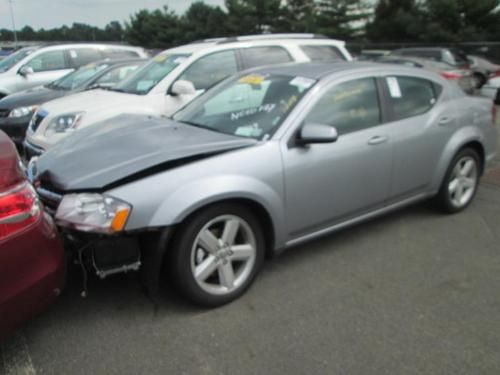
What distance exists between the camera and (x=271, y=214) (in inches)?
121

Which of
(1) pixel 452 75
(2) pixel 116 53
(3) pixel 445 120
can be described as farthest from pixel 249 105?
(1) pixel 452 75

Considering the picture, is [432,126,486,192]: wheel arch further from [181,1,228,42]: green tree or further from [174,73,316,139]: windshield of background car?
[181,1,228,42]: green tree

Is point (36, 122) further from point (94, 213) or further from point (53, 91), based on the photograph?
point (94, 213)

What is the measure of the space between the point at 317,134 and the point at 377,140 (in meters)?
0.77

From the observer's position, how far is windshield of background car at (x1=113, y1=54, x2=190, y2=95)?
242 inches

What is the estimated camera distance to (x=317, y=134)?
3.11 m

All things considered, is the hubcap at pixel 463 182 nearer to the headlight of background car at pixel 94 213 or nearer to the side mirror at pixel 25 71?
the headlight of background car at pixel 94 213

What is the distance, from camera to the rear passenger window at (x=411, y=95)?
3.88 metres

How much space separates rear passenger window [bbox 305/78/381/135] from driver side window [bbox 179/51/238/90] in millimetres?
2778

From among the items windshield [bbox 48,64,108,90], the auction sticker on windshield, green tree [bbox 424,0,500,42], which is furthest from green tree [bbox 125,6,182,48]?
the auction sticker on windshield

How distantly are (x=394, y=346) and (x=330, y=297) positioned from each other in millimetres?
592

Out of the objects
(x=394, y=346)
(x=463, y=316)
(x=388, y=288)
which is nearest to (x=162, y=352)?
(x=394, y=346)

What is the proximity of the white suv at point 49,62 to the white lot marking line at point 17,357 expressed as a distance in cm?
875

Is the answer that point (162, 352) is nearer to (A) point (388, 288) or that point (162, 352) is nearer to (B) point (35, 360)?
(B) point (35, 360)
